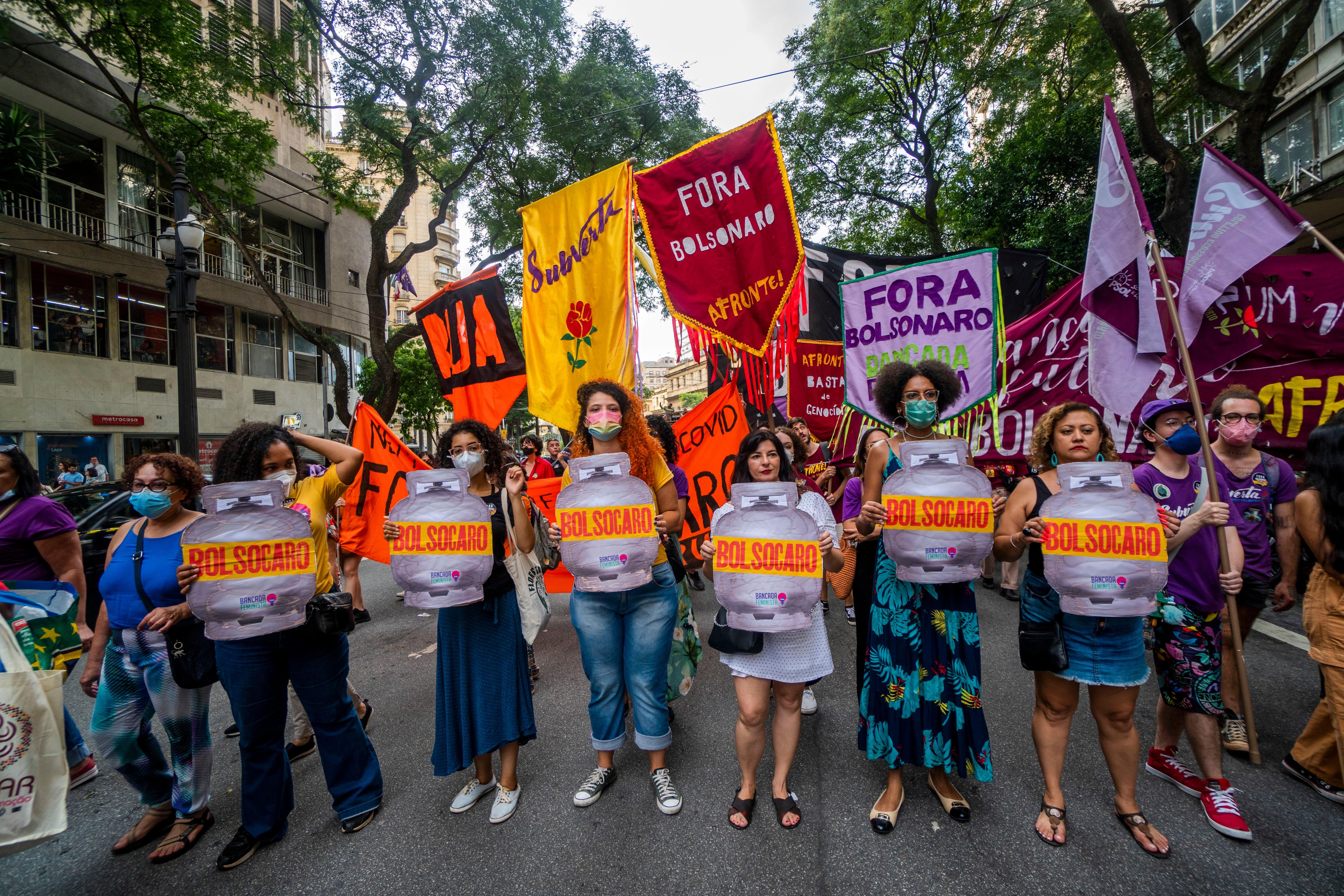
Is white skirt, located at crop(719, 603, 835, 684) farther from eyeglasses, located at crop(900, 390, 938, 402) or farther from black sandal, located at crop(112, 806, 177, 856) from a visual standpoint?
black sandal, located at crop(112, 806, 177, 856)

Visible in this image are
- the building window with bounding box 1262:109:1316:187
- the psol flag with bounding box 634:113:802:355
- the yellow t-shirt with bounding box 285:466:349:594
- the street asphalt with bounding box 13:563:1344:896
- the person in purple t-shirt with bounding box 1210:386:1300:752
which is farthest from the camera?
the building window with bounding box 1262:109:1316:187

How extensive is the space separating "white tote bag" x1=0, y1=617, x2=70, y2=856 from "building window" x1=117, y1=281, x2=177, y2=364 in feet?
61.7

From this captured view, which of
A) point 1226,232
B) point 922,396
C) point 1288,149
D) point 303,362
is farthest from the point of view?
point 303,362

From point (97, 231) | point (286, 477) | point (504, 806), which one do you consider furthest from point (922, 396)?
point (97, 231)

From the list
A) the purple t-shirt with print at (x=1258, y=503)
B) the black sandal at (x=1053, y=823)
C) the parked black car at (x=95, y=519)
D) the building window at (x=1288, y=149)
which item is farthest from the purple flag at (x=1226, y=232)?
the building window at (x=1288, y=149)

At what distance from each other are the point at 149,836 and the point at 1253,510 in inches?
234

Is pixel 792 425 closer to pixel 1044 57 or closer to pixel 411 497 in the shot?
pixel 411 497

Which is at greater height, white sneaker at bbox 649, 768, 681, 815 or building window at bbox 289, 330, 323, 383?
building window at bbox 289, 330, 323, 383

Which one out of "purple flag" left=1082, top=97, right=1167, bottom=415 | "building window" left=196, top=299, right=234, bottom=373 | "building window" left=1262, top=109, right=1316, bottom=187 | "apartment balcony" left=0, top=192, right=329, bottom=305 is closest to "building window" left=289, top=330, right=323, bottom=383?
"building window" left=196, top=299, right=234, bottom=373

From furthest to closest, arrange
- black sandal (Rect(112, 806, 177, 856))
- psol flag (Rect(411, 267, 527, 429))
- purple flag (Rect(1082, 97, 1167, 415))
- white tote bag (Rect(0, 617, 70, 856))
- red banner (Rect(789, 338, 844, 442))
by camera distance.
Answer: red banner (Rect(789, 338, 844, 442)), psol flag (Rect(411, 267, 527, 429)), purple flag (Rect(1082, 97, 1167, 415)), black sandal (Rect(112, 806, 177, 856)), white tote bag (Rect(0, 617, 70, 856))

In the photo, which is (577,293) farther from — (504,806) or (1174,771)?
(1174,771)

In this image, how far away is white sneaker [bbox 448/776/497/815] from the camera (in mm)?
2834

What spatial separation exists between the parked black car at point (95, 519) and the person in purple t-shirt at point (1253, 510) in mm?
8768

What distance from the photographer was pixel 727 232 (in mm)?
3744
